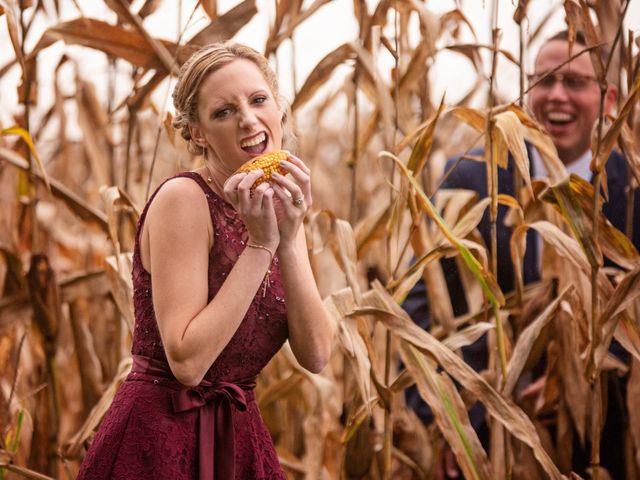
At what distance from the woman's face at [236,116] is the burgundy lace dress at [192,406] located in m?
0.06

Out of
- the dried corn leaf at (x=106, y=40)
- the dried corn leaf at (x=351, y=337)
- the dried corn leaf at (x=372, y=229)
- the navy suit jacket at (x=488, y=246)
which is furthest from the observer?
the navy suit jacket at (x=488, y=246)

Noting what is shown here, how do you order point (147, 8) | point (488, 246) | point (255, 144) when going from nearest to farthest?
point (255, 144) → point (147, 8) → point (488, 246)

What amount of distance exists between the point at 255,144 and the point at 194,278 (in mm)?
197

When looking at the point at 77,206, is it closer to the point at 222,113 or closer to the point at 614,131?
the point at 222,113

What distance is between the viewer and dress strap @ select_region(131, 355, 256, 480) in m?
1.16

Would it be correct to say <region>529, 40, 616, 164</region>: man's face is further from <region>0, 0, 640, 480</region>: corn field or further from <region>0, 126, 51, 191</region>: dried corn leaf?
<region>0, 126, 51, 191</region>: dried corn leaf

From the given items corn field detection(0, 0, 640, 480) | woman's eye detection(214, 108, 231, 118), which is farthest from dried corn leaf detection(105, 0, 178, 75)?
woman's eye detection(214, 108, 231, 118)

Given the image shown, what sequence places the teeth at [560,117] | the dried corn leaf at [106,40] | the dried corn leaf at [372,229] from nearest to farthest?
the dried corn leaf at [106,40], the dried corn leaf at [372,229], the teeth at [560,117]

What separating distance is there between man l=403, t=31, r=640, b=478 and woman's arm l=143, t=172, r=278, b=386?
1284mm

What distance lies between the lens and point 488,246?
8.04ft

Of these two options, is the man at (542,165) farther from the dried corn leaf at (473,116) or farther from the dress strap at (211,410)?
the dress strap at (211,410)

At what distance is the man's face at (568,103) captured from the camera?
2410 mm

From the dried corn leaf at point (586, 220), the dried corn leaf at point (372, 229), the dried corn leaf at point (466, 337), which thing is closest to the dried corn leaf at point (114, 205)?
the dried corn leaf at point (372, 229)

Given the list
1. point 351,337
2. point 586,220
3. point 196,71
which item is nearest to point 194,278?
point 196,71
